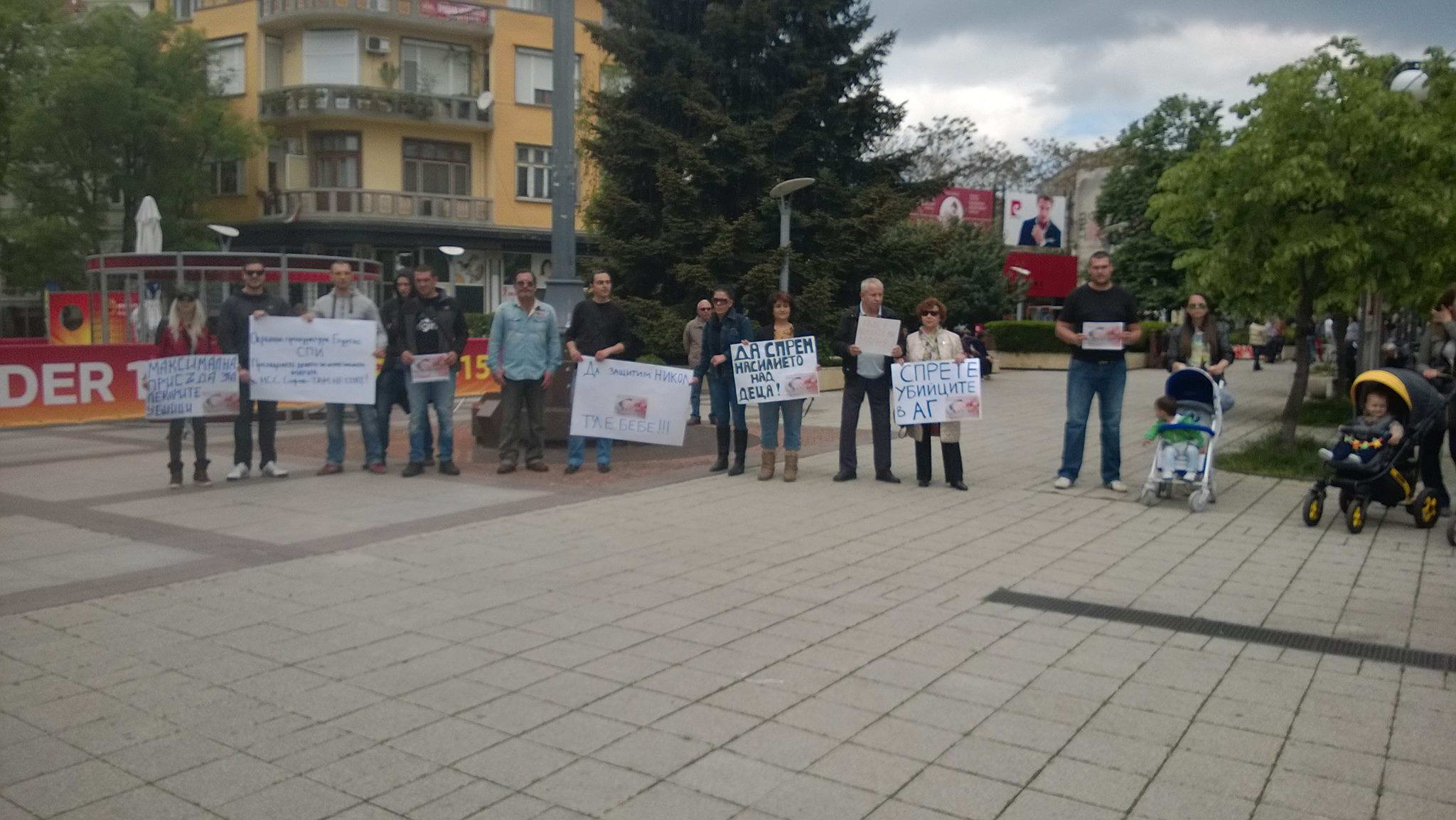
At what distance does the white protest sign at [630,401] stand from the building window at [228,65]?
119 ft

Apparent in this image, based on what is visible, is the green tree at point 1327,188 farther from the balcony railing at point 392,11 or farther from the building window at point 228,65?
the building window at point 228,65

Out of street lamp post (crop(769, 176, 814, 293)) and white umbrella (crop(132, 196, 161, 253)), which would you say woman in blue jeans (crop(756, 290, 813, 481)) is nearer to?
street lamp post (crop(769, 176, 814, 293))

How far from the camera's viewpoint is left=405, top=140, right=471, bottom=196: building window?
137 feet

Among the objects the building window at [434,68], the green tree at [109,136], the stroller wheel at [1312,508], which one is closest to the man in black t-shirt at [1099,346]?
the stroller wheel at [1312,508]

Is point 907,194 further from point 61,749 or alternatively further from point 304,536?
point 61,749

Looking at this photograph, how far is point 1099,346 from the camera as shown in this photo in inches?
417

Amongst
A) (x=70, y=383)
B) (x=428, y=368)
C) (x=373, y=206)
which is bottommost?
(x=70, y=383)

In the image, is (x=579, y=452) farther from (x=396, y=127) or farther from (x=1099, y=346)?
(x=396, y=127)

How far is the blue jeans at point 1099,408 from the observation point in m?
10.7

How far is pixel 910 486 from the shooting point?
11.2 m

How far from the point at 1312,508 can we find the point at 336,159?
37.8 metres

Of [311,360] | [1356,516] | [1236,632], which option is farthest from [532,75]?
[1236,632]

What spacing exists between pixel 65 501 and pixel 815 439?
843 centimetres

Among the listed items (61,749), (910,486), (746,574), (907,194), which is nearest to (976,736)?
(746,574)
